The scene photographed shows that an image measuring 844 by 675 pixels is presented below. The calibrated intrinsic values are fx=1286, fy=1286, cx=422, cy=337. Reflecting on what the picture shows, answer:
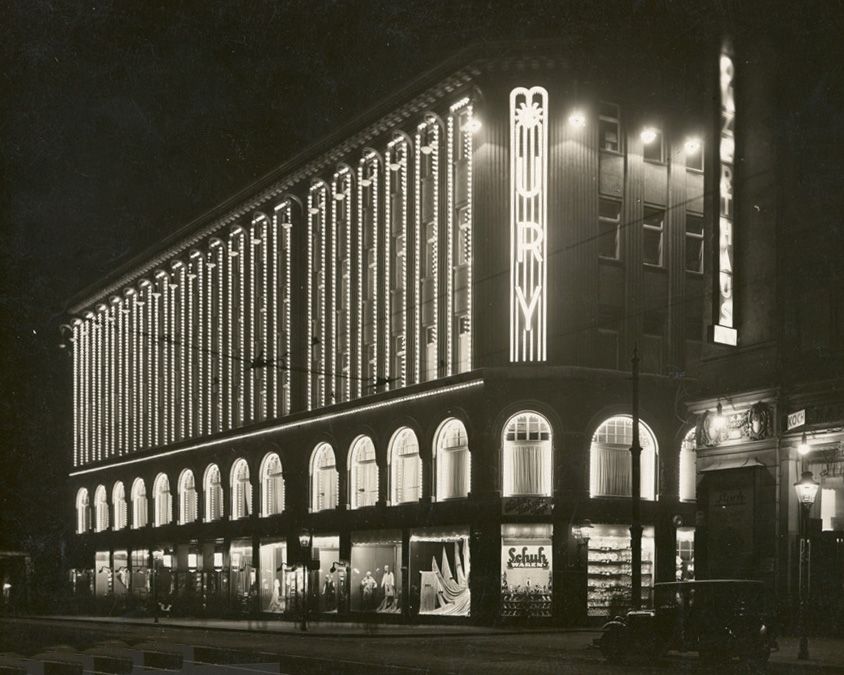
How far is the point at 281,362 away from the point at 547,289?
70.5 feet

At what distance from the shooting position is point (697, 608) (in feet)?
94.6

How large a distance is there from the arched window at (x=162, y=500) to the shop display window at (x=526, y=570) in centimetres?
3545

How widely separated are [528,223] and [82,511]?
191 ft

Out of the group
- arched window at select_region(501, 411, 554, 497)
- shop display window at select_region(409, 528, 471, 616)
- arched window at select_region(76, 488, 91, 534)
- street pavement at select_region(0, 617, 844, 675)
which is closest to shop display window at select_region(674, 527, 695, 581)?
arched window at select_region(501, 411, 554, 497)

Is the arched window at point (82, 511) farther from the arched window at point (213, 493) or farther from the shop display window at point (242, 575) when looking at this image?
the shop display window at point (242, 575)

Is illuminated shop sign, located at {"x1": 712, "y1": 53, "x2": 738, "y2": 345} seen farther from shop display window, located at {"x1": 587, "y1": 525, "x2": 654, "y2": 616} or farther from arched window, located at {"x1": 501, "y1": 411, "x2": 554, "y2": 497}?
shop display window, located at {"x1": 587, "y1": 525, "x2": 654, "y2": 616}

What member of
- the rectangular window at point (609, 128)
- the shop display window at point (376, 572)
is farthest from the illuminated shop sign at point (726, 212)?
the shop display window at point (376, 572)

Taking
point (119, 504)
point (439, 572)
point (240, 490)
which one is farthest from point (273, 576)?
point (119, 504)

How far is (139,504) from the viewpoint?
279 ft

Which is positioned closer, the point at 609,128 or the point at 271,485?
the point at 609,128

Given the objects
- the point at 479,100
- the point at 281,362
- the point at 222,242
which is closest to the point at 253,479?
the point at 281,362

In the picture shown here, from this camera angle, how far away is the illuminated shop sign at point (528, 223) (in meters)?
49.7

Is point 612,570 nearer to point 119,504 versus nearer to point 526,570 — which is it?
point 526,570

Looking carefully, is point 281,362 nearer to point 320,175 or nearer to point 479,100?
point 320,175
